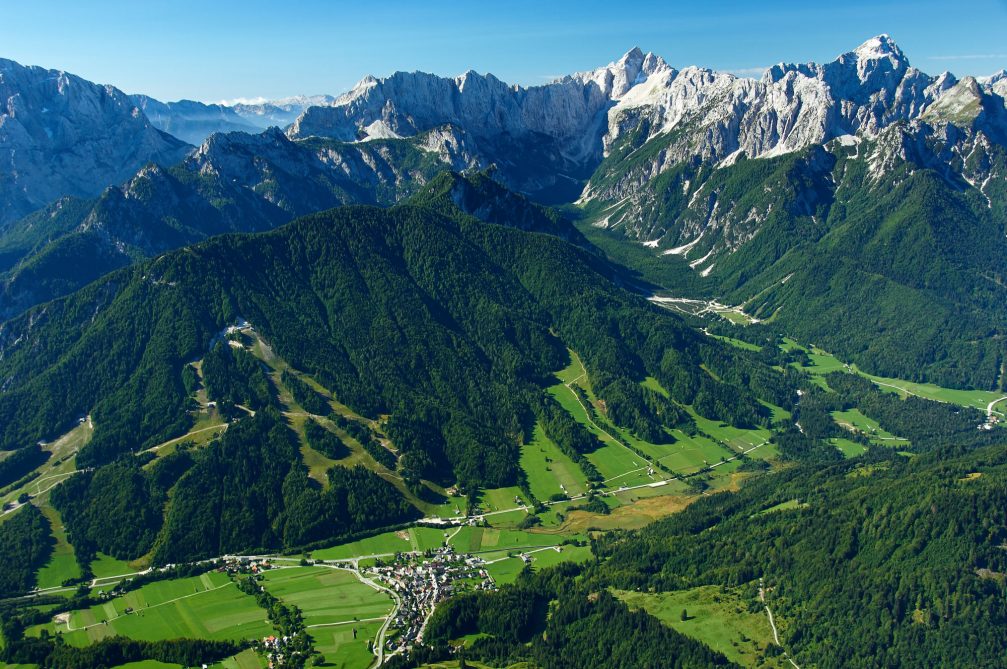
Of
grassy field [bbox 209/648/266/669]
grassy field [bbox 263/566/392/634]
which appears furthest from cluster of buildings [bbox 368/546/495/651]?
grassy field [bbox 209/648/266/669]

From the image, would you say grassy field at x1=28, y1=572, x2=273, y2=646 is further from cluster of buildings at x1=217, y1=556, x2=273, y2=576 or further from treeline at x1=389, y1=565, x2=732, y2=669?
treeline at x1=389, y1=565, x2=732, y2=669

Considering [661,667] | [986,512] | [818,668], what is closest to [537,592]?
[661,667]

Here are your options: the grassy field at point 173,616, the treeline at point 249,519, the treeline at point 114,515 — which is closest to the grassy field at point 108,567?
the treeline at point 114,515

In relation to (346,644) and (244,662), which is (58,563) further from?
(346,644)

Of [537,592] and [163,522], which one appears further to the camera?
[163,522]

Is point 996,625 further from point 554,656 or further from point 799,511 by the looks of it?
point 554,656

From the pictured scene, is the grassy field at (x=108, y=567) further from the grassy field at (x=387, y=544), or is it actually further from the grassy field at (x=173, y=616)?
the grassy field at (x=387, y=544)

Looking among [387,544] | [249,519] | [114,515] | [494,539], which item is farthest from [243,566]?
[494,539]
